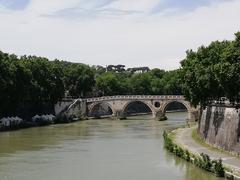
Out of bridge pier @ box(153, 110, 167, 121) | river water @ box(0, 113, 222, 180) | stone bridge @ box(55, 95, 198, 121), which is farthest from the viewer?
stone bridge @ box(55, 95, 198, 121)

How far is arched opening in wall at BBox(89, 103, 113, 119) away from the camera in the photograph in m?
94.3

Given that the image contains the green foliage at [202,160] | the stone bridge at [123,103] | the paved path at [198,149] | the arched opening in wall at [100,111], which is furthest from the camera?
the arched opening in wall at [100,111]

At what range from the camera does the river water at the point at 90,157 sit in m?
34.1

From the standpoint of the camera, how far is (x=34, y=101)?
8038cm

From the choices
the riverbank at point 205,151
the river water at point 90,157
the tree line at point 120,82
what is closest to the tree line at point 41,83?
the tree line at point 120,82

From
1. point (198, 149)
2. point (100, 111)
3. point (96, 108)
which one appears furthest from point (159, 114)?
point (198, 149)

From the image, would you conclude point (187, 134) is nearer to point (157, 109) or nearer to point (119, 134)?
point (119, 134)

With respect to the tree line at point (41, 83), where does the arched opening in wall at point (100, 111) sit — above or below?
below

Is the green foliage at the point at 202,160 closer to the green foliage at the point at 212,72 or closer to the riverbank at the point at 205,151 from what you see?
the riverbank at the point at 205,151

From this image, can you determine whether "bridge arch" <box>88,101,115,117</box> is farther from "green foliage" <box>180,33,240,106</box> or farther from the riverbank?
"green foliage" <box>180,33,240,106</box>

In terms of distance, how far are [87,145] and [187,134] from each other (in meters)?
9.33

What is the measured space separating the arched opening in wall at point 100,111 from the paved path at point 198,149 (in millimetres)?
38605

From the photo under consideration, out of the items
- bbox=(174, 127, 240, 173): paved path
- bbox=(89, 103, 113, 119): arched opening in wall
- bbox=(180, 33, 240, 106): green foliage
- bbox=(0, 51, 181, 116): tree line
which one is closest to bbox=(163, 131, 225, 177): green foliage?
bbox=(174, 127, 240, 173): paved path

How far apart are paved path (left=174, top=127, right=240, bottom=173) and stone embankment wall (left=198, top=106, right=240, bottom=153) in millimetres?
937
